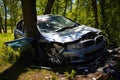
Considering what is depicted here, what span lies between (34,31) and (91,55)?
2.57 metres

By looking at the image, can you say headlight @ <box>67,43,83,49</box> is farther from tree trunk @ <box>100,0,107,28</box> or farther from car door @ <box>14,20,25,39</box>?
tree trunk @ <box>100,0,107,28</box>

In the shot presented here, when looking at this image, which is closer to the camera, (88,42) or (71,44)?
(71,44)

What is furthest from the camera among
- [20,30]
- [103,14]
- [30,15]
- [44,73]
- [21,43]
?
[103,14]

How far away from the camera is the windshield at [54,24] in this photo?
371 inches

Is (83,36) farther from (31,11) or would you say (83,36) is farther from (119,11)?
(119,11)

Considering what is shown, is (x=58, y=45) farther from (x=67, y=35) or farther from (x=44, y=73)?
(x=44, y=73)

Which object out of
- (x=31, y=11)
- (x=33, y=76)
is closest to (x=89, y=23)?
(x=31, y=11)

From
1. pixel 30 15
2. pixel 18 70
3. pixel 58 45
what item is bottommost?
pixel 18 70

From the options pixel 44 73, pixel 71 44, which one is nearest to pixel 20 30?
pixel 71 44

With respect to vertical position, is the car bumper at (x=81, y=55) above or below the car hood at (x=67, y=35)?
below

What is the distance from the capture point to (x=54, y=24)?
9.79m

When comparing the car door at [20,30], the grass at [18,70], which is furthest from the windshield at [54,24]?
the car door at [20,30]

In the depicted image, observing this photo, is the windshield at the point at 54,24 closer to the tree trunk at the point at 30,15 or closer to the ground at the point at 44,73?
the tree trunk at the point at 30,15

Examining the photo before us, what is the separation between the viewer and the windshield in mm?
9430
